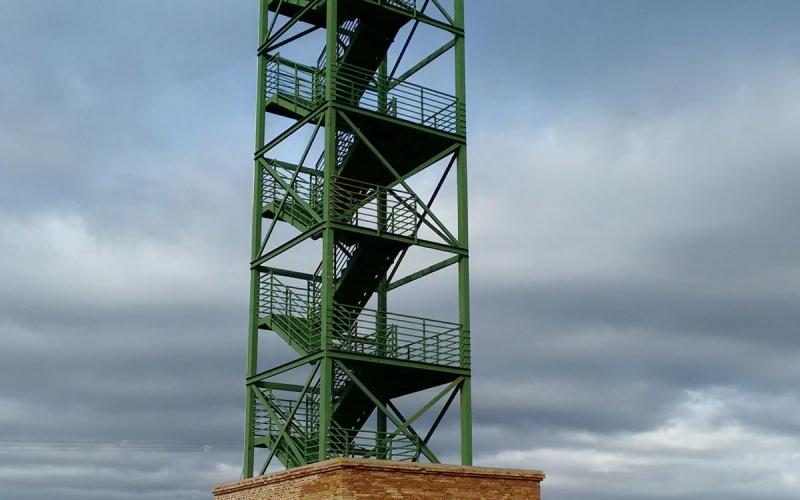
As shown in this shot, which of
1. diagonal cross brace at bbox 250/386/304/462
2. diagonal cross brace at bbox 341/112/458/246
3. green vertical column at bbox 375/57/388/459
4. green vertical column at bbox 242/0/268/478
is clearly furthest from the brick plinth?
diagonal cross brace at bbox 341/112/458/246

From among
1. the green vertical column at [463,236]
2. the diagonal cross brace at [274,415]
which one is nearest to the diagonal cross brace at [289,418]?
the diagonal cross brace at [274,415]

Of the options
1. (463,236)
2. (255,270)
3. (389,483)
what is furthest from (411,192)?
(389,483)

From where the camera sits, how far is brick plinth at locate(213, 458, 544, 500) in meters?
27.0

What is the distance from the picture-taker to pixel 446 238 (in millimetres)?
32188

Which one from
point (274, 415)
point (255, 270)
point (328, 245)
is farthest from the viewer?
point (255, 270)

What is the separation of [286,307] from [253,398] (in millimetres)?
2745

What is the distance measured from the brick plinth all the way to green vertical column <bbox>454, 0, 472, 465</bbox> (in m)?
1.09

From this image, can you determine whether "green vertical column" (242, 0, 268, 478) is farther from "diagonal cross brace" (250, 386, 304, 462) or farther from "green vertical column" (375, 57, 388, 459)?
"green vertical column" (375, 57, 388, 459)

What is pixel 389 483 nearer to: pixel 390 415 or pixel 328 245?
pixel 390 415

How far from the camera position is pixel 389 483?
2764 cm

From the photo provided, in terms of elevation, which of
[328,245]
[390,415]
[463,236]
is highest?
[463,236]

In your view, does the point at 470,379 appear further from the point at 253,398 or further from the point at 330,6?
the point at 330,6

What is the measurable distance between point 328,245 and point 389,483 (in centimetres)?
634

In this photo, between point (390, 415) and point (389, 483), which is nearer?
point (389, 483)
